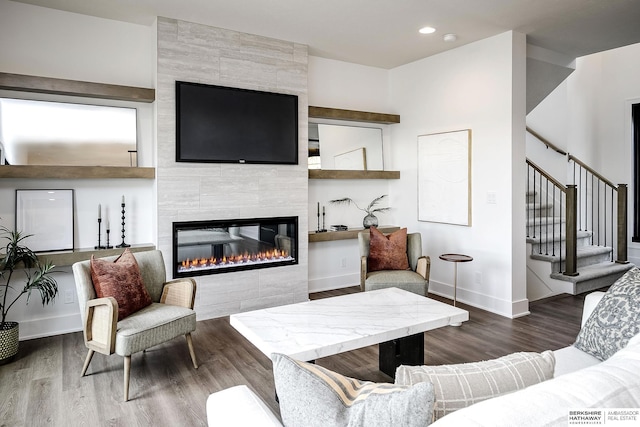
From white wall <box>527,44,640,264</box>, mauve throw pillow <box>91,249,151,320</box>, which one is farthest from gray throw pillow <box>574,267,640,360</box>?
white wall <box>527,44,640,264</box>

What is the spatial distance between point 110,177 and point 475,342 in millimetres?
3424

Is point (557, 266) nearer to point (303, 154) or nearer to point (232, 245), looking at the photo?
point (303, 154)

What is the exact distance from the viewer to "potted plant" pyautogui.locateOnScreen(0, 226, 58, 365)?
9.94ft

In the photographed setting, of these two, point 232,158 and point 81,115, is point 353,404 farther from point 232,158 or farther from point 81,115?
point 81,115

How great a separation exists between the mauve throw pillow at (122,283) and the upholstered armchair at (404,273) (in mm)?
1951

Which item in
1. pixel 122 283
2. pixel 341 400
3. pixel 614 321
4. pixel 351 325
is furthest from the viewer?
pixel 122 283

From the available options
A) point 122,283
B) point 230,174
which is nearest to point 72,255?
point 122,283

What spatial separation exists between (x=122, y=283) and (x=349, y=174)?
297 centimetres

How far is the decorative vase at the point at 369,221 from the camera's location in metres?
5.32

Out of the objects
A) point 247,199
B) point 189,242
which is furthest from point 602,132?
point 189,242

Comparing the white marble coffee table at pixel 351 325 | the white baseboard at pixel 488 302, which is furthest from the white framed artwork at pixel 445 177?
the white marble coffee table at pixel 351 325

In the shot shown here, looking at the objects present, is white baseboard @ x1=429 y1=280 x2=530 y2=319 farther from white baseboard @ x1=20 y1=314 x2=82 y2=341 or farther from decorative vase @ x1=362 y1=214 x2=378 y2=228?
white baseboard @ x1=20 y1=314 x2=82 y2=341

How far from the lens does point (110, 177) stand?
3703mm

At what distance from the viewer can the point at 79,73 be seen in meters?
3.76
